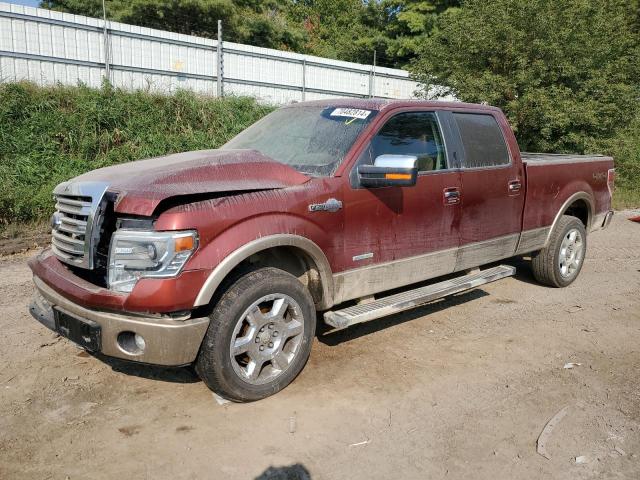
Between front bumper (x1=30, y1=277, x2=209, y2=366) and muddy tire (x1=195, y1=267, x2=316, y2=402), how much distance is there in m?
0.11

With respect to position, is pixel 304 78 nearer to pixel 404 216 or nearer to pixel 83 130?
pixel 83 130

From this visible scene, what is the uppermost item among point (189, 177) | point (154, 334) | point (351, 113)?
point (351, 113)

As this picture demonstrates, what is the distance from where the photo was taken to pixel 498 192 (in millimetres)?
5059

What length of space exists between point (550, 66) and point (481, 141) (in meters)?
7.81

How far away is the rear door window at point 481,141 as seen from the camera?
486cm

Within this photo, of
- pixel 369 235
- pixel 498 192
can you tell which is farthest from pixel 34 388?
Answer: pixel 498 192

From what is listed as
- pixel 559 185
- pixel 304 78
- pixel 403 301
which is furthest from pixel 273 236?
pixel 304 78

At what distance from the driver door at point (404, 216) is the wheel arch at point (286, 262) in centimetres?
15

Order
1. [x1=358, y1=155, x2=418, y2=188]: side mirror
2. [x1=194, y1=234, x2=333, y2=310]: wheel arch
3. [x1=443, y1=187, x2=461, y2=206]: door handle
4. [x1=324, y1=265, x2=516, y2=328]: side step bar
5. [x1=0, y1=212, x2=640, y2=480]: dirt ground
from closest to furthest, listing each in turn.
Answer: [x1=0, y1=212, x2=640, y2=480]: dirt ground
[x1=194, y1=234, x2=333, y2=310]: wheel arch
[x1=358, y1=155, x2=418, y2=188]: side mirror
[x1=324, y1=265, x2=516, y2=328]: side step bar
[x1=443, y1=187, x2=461, y2=206]: door handle

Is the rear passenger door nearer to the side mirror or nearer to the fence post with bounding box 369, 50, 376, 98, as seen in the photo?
the side mirror

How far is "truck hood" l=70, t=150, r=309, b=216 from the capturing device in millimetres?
3057

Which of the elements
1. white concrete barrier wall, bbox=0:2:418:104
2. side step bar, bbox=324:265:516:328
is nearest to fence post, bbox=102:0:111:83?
white concrete barrier wall, bbox=0:2:418:104

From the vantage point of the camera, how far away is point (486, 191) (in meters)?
4.92

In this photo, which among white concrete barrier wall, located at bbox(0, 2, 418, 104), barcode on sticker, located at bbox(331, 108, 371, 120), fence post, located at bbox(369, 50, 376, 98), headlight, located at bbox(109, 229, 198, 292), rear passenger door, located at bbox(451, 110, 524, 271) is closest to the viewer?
headlight, located at bbox(109, 229, 198, 292)
